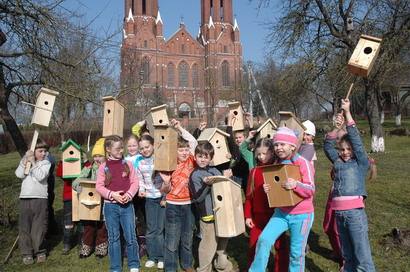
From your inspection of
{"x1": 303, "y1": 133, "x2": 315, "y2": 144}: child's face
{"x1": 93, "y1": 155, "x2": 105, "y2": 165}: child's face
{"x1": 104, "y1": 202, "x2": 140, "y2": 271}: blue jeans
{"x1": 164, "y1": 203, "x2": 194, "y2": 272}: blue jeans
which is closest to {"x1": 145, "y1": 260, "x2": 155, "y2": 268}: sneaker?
{"x1": 104, "y1": 202, "x2": 140, "y2": 271}: blue jeans

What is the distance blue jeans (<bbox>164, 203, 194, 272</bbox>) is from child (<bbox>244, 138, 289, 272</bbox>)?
2.47 feet

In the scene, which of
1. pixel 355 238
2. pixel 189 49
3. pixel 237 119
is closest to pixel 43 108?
pixel 237 119

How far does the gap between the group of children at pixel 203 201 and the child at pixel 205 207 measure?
11 millimetres

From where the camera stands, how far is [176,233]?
4645mm

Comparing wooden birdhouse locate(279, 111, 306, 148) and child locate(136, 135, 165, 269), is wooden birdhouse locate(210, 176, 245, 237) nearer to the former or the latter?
child locate(136, 135, 165, 269)

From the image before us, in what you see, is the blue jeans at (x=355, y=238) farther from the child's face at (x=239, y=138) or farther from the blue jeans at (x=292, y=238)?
the child's face at (x=239, y=138)

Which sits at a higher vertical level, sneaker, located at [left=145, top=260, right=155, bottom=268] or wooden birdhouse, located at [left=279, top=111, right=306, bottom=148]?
wooden birdhouse, located at [left=279, top=111, right=306, bottom=148]

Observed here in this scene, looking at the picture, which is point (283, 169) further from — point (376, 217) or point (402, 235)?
point (376, 217)

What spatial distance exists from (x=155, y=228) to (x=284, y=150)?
2072mm

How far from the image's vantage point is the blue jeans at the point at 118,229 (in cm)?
466

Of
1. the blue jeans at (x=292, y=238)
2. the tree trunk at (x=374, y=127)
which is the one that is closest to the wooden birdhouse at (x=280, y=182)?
the blue jeans at (x=292, y=238)

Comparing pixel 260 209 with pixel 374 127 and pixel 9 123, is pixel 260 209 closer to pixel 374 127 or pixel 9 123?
pixel 9 123

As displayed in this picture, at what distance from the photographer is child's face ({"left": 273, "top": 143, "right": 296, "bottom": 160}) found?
3.77 metres

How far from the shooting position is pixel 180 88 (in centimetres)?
6356
